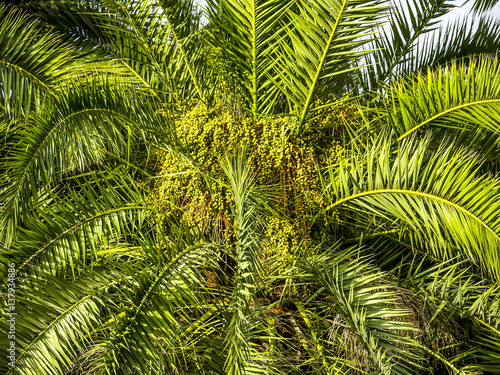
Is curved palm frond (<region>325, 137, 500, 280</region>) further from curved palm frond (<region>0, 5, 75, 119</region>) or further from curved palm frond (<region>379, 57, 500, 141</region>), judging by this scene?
curved palm frond (<region>0, 5, 75, 119</region>)

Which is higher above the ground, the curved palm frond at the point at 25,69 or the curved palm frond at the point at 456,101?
the curved palm frond at the point at 25,69

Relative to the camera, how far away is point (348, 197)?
2.89 m

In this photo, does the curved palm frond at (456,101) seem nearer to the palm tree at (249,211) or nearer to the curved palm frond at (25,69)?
the palm tree at (249,211)

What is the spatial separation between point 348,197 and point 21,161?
2019mm

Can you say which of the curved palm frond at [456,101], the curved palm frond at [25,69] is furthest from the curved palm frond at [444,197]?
the curved palm frond at [25,69]

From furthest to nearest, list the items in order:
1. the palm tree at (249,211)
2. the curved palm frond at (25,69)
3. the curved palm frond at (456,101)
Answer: the curved palm frond at (25,69) → the curved palm frond at (456,101) → the palm tree at (249,211)

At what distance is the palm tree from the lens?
7.72ft

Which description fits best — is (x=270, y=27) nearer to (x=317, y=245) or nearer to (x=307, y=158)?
(x=307, y=158)

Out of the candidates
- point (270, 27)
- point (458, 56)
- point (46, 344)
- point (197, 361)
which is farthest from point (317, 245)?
point (458, 56)

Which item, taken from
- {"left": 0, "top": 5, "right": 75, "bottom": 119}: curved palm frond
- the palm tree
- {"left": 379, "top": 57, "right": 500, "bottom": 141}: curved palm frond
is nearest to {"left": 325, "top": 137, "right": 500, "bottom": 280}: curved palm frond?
the palm tree

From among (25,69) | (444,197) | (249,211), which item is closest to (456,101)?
(444,197)

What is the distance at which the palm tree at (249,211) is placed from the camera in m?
2.35

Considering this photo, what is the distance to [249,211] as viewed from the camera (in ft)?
7.79

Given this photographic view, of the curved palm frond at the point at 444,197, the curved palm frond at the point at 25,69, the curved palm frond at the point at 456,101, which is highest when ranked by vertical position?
the curved palm frond at the point at 25,69
